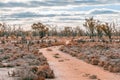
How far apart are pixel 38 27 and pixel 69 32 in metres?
53.5

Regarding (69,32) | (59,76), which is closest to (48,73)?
(59,76)

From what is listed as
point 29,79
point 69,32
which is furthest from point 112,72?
point 69,32

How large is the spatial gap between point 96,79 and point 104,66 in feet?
26.6

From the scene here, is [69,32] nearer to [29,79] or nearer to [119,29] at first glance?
[119,29]

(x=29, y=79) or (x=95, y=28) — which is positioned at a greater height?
(x=29, y=79)

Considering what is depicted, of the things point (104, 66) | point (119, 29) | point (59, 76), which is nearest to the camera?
point (59, 76)

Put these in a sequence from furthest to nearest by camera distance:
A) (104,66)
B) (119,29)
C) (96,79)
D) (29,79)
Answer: (119,29) → (104,66) → (96,79) → (29,79)

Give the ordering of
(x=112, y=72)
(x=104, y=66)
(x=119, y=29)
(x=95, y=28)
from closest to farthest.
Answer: (x=112, y=72)
(x=104, y=66)
(x=95, y=28)
(x=119, y=29)

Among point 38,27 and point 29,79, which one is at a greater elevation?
point 29,79

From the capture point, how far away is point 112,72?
1134 inches

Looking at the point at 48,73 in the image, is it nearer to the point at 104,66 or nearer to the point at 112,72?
the point at 112,72

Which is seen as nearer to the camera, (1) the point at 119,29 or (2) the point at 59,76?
(2) the point at 59,76

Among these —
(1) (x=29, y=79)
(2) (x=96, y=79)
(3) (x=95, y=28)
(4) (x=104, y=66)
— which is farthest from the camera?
(3) (x=95, y=28)

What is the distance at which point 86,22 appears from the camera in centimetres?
12669
